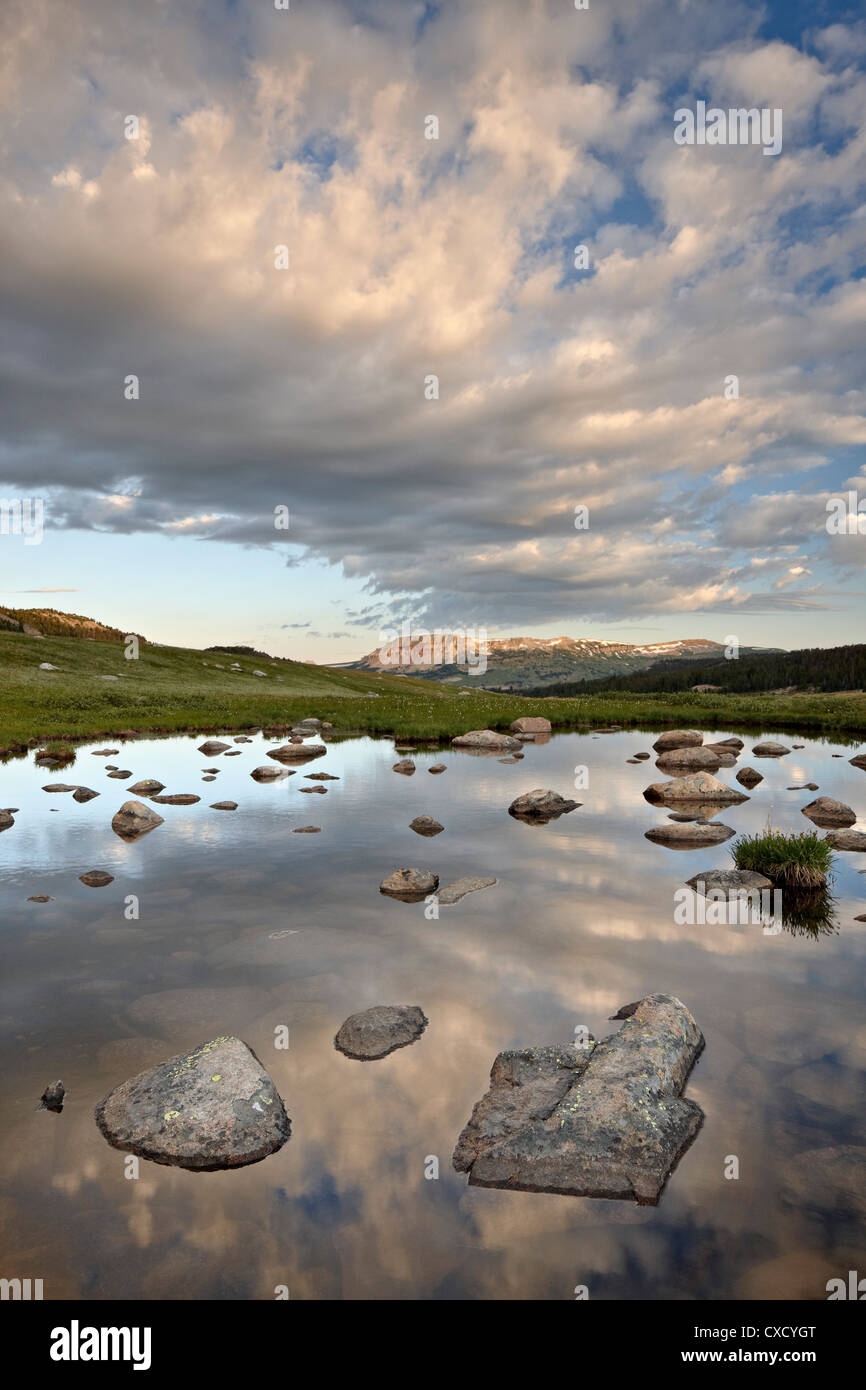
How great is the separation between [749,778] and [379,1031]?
86.4 ft

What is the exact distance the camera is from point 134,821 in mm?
20906

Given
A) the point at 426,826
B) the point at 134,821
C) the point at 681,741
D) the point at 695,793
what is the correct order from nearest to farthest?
the point at 134,821
the point at 426,826
the point at 695,793
the point at 681,741

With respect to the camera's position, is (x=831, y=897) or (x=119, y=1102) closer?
(x=119, y=1102)

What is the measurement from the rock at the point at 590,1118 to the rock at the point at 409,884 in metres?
6.91

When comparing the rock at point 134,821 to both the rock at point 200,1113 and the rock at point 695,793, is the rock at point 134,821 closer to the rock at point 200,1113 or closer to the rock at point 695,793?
the rock at point 200,1113

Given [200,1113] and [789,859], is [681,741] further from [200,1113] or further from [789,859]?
[200,1113]

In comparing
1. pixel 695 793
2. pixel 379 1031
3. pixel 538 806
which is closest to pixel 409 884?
pixel 379 1031

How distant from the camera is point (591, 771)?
33.9 metres

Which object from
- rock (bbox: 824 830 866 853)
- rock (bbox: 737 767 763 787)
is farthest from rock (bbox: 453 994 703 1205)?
rock (bbox: 737 767 763 787)

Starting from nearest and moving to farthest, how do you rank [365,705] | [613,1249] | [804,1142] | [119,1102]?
[613,1249] < [804,1142] < [119,1102] < [365,705]

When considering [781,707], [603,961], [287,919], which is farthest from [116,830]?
[781,707]

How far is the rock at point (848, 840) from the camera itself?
1934cm

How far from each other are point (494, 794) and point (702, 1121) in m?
20.2
